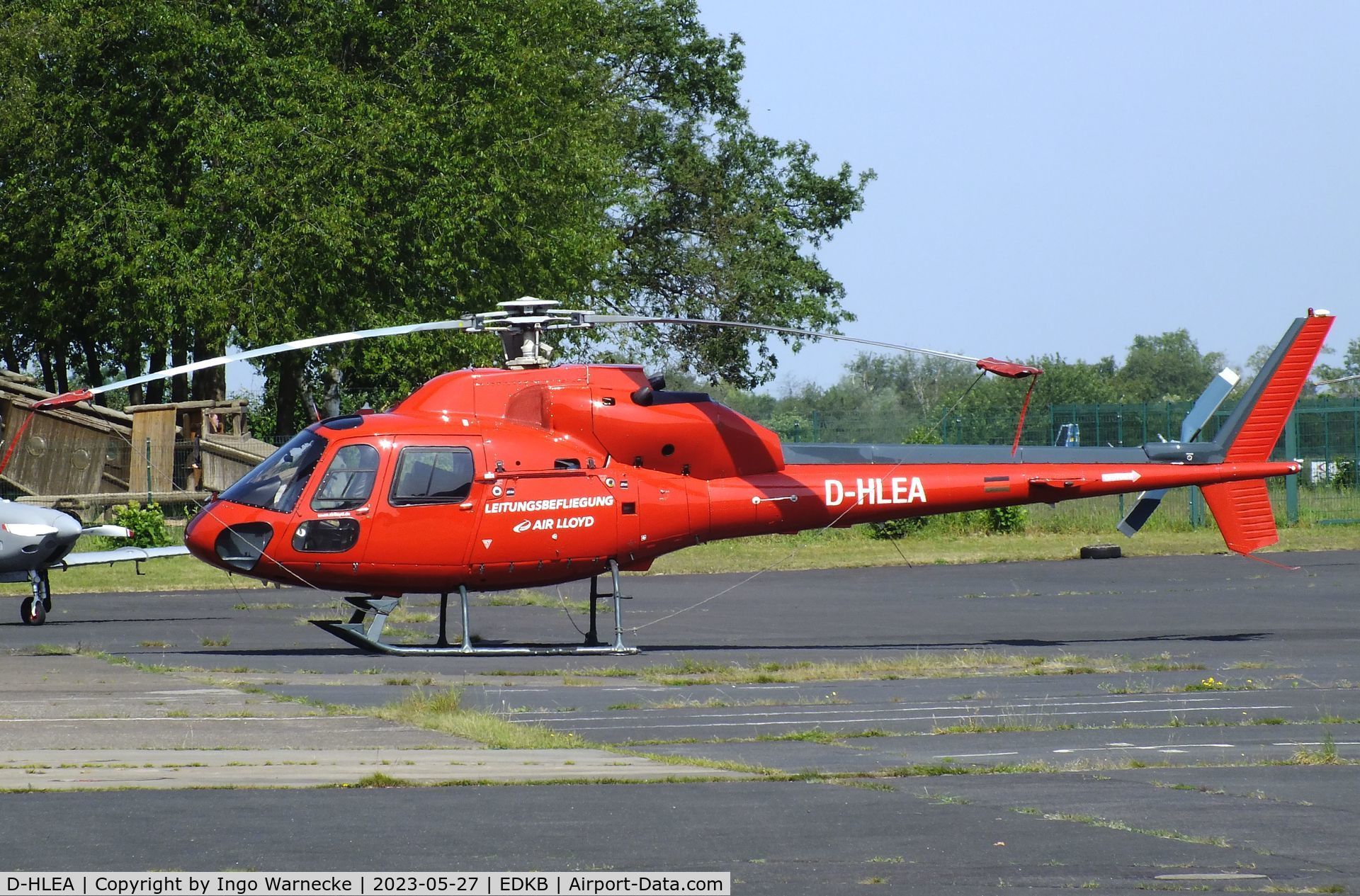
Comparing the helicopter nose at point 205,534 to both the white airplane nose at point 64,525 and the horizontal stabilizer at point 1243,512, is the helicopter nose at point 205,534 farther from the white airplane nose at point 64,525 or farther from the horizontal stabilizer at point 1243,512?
the horizontal stabilizer at point 1243,512

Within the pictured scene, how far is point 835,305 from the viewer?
68.2 meters

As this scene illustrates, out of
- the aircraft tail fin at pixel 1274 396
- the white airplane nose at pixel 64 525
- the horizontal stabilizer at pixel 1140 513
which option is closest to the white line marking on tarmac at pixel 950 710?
the horizontal stabilizer at pixel 1140 513

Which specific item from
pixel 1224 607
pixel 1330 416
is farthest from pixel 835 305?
pixel 1224 607

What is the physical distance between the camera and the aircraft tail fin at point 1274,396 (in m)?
21.8

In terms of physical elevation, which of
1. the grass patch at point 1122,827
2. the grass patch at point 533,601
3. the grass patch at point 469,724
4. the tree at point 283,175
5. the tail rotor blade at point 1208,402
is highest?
the tree at point 283,175

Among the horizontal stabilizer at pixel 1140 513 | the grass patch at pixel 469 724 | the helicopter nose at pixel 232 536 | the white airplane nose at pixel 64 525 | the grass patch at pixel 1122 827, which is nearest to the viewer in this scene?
the grass patch at pixel 1122 827

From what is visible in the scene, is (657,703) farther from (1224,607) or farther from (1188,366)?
(1188,366)

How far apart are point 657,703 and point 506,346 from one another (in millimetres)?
6245

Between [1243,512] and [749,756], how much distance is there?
12153mm

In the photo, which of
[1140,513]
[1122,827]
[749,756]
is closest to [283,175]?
[1140,513]

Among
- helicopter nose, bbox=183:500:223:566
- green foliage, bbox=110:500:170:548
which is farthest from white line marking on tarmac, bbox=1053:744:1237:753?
green foliage, bbox=110:500:170:548

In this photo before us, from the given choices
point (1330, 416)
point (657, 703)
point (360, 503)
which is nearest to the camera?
point (657, 703)

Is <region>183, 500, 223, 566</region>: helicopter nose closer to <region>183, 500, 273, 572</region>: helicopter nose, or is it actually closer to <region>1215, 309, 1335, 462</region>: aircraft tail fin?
<region>183, 500, 273, 572</region>: helicopter nose

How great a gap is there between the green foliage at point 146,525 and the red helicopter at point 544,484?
18339mm
